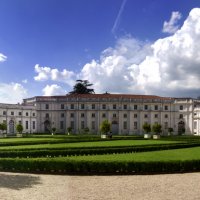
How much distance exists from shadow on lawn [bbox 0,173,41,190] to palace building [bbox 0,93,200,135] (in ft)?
200

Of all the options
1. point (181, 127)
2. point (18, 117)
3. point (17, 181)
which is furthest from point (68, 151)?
point (181, 127)

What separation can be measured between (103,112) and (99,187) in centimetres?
6630

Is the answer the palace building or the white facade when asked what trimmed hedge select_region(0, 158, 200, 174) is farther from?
the palace building

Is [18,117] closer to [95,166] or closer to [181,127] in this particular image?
[181,127]

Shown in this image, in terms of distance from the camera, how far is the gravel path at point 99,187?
40.1 ft

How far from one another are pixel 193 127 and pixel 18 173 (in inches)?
2585

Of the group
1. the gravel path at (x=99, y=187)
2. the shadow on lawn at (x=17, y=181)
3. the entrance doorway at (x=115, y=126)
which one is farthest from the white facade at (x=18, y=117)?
the gravel path at (x=99, y=187)

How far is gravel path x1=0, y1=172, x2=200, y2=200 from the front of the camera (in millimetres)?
12227

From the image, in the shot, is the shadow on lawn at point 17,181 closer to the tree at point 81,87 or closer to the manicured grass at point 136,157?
the manicured grass at point 136,157

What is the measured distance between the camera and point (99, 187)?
45.6 ft

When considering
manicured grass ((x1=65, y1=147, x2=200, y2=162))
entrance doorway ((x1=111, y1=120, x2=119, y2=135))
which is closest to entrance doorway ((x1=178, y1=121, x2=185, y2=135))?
entrance doorway ((x1=111, y1=120, x2=119, y2=135))

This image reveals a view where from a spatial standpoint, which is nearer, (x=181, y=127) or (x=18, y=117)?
(x=18, y=117)

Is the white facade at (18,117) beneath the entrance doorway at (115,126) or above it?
above

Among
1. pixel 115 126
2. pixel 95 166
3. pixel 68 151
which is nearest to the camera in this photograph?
pixel 95 166
